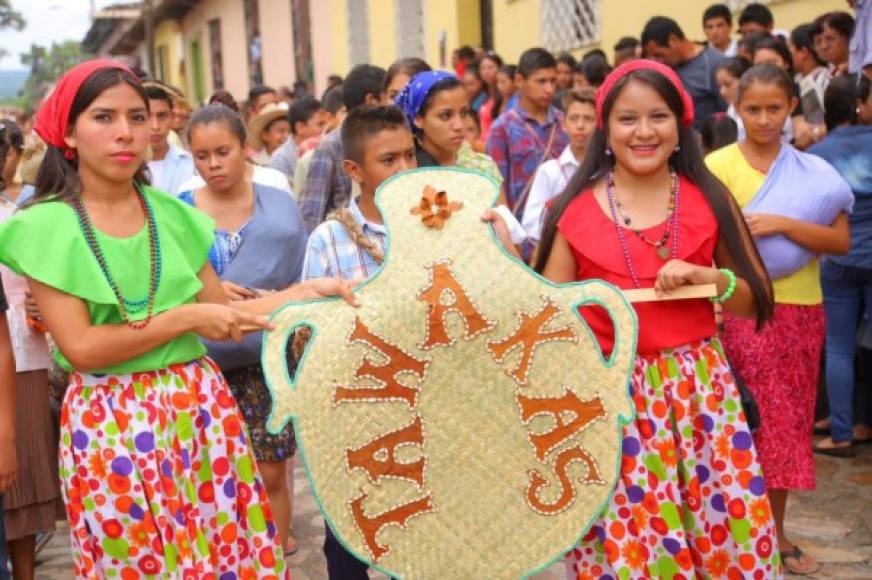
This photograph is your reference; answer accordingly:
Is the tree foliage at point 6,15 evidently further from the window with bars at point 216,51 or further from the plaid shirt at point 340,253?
the plaid shirt at point 340,253

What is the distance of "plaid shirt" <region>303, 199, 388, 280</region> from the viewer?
3.49 meters

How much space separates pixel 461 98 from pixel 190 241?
172cm

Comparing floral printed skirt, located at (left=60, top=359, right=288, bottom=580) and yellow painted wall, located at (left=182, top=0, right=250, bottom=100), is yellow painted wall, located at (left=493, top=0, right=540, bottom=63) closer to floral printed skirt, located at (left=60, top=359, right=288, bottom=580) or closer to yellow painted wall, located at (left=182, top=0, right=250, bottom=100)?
floral printed skirt, located at (left=60, top=359, right=288, bottom=580)

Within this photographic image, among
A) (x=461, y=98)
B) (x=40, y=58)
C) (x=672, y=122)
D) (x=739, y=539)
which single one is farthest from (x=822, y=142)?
(x=40, y=58)

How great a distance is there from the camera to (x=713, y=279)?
3.12m

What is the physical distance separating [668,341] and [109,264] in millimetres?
1515

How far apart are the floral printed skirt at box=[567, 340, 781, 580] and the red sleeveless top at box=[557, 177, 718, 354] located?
7cm

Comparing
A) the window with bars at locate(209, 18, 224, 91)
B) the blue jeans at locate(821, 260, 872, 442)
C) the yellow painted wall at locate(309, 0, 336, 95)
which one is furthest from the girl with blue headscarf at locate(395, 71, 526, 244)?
the window with bars at locate(209, 18, 224, 91)

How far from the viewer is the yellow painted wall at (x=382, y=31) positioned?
1719 cm

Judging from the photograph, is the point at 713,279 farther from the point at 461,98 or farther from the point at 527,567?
the point at 461,98

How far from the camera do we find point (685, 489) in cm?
319

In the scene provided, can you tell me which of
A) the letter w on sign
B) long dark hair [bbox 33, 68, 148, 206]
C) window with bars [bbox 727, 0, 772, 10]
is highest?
window with bars [bbox 727, 0, 772, 10]

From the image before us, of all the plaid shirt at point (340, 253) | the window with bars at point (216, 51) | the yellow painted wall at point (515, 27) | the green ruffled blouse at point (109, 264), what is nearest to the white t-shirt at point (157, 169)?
the plaid shirt at point (340, 253)

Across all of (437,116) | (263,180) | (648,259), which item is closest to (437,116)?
(437,116)
